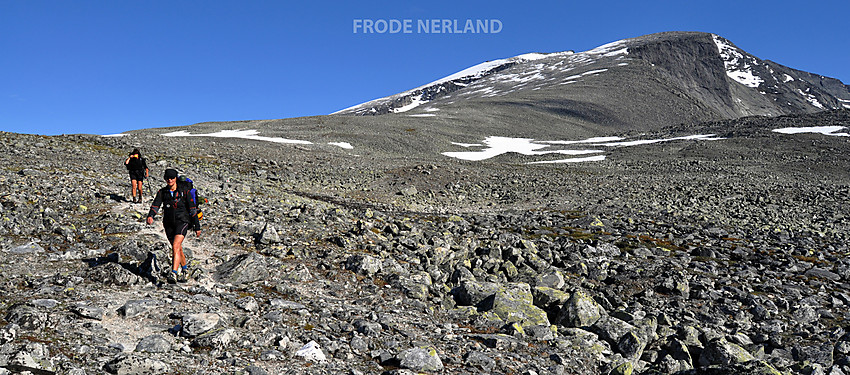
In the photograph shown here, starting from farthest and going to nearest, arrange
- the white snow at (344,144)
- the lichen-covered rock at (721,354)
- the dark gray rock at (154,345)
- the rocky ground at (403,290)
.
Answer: the white snow at (344,144)
the lichen-covered rock at (721,354)
the rocky ground at (403,290)
the dark gray rock at (154,345)

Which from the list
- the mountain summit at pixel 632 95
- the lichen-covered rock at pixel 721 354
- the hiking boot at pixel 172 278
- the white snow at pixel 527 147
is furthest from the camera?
the mountain summit at pixel 632 95

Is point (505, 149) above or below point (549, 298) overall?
above

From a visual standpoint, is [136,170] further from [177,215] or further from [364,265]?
[364,265]

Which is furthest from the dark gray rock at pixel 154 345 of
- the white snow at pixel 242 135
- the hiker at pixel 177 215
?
the white snow at pixel 242 135

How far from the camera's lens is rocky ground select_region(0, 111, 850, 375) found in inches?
276

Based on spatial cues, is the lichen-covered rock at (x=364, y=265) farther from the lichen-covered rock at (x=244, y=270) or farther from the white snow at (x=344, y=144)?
the white snow at (x=344, y=144)

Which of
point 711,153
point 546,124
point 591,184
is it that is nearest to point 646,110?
point 546,124

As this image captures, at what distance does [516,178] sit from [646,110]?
121 meters

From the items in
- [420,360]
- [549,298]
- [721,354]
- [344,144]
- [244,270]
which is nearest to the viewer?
[420,360]

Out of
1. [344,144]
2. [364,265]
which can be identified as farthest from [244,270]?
[344,144]

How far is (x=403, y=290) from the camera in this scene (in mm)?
10453

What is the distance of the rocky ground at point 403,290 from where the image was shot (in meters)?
7.01

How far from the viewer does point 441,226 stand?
60.9ft

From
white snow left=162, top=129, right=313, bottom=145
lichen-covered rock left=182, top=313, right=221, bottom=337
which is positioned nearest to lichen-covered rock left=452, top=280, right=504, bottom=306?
lichen-covered rock left=182, top=313, right=221, bottom=337
